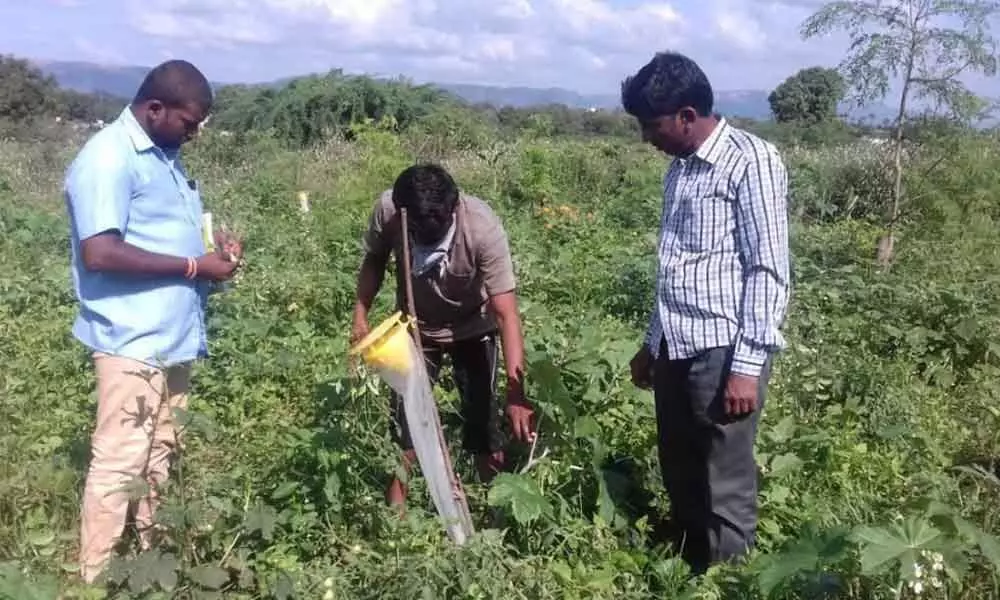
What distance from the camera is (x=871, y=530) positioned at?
236cm

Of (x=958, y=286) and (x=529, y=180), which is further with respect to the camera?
(x=529, y=180)

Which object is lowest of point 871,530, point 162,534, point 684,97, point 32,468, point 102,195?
point 32,468

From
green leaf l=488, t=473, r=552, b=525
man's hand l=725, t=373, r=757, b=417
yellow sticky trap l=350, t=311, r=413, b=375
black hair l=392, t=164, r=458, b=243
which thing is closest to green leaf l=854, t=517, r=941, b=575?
man's hand l=725, t=373, r=757, b=417

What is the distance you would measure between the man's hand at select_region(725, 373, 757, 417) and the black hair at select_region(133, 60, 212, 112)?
181 cm

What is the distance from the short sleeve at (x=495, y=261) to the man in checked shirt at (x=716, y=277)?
57 centimetres

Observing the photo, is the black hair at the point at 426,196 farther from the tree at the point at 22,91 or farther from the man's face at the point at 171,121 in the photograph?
the tree at the point at 22,91

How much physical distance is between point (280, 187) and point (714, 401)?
29.8 ft

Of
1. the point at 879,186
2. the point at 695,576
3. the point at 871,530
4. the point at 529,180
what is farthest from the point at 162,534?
the point at 879,186

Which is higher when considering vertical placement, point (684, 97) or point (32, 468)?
point (684, 97)

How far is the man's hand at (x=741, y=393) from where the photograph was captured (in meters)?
2.73

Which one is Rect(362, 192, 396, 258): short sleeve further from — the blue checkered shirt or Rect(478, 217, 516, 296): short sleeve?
the blue checkered shirt

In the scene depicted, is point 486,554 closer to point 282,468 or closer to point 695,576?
point 695,576

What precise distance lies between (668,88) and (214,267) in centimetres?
152

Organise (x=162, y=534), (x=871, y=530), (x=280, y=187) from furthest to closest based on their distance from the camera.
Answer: (x=280, y=187)
(x=162, y=534)
(x=871, y=530)
